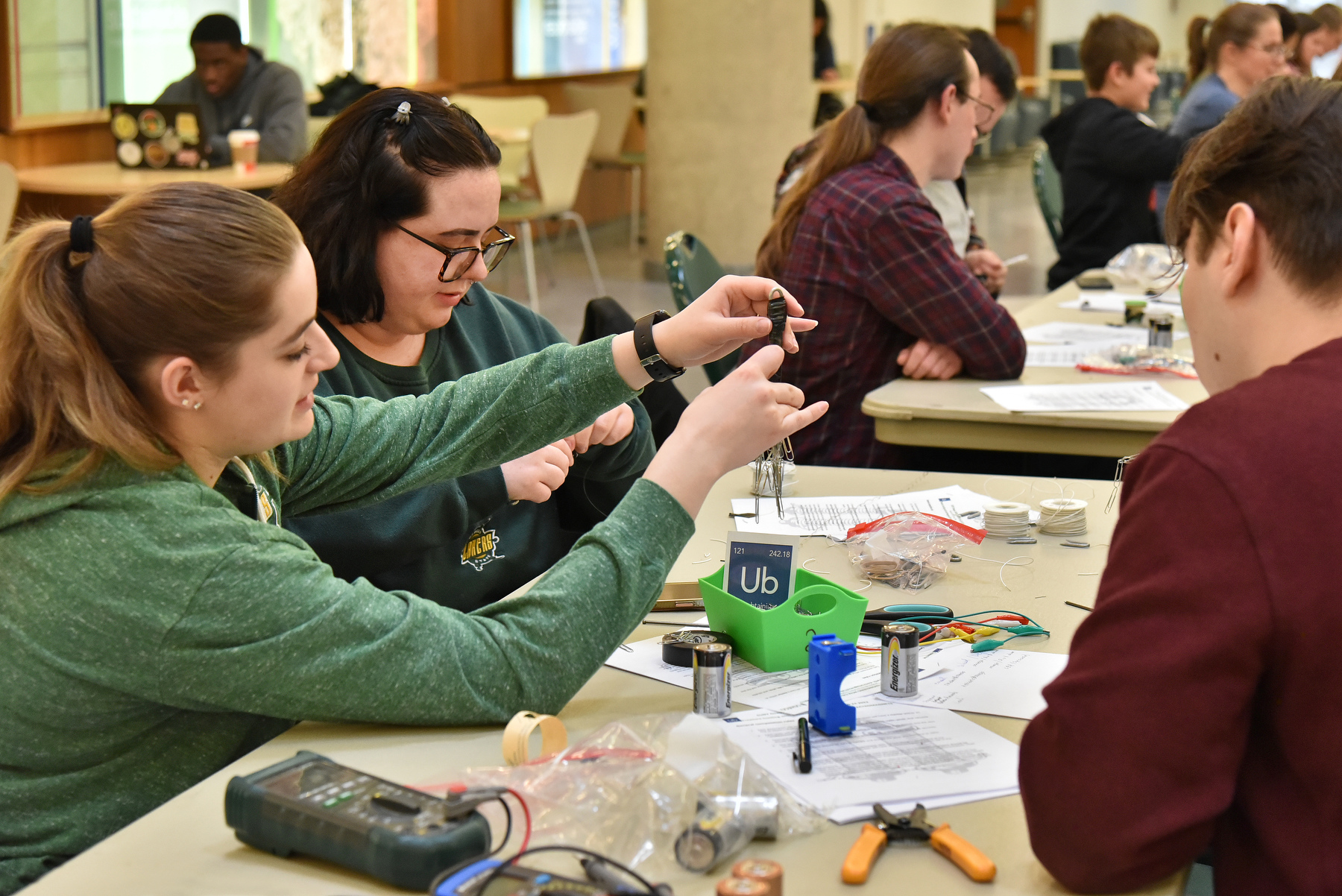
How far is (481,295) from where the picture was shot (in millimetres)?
2217

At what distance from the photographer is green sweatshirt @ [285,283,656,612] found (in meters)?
1.87

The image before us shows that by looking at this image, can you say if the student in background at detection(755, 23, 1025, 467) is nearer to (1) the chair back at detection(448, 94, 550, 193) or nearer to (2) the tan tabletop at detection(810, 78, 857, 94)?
(1) the chair back at detection(448, 94, 550, 193)

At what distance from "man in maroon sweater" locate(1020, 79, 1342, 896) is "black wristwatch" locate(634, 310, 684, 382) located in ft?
2.16

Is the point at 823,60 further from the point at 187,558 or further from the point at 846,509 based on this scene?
the point at 187,558

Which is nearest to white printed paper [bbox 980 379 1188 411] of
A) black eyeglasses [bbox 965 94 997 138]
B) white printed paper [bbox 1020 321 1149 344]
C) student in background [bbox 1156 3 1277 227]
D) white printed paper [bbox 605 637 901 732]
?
white printed paper [bbox 1020 321 1149 344]

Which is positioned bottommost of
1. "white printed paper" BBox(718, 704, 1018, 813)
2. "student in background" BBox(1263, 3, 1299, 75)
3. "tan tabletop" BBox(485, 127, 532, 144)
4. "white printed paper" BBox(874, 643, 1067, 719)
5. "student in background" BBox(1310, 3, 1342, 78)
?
"white printed paper" BBox(718, 704, 1018, 813)

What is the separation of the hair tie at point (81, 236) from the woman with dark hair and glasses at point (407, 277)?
69 cm

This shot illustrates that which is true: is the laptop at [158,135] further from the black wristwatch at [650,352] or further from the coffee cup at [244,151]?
the black wristwatch at [650,352]

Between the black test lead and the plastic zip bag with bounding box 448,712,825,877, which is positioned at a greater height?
the black test lead

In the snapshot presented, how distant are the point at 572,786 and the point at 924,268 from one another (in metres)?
1.91

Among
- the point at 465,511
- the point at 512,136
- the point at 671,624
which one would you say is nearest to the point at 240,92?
the point at 512,136

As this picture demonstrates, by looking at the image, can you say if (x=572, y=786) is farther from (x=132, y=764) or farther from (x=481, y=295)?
(x=481, y=295)

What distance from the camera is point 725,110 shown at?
24.8 ft

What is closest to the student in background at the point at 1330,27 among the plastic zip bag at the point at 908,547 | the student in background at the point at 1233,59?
the student in background at the point at 1233,59
